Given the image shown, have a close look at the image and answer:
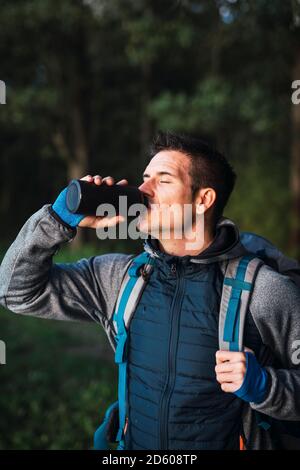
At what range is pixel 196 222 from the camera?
241cm

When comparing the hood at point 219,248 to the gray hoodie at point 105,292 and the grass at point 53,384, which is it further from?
the grass at point 53,384

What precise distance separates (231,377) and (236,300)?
320 millimetres

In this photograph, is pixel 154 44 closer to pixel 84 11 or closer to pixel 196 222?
pixel 84 11

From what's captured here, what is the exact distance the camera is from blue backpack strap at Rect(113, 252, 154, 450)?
2238 mm

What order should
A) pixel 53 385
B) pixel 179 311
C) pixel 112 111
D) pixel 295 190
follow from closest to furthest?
1. pixel 179 311
2. pixel 53 385
3. pixel 295 190
4. pixel 112 111

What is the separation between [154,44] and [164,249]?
8543 mm

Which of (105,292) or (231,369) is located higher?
(105,292)

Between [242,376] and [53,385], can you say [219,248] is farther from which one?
[53,385]

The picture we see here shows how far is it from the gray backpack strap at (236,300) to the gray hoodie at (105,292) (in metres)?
0.04

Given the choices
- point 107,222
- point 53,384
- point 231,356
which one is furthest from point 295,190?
point 231,356

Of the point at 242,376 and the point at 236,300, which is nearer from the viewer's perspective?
the point at 242,376

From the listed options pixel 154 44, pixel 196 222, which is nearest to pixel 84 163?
pixel 154 44

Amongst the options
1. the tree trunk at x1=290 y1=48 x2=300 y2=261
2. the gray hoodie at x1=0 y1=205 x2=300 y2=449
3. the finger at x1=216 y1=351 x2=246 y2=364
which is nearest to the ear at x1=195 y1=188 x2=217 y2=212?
the gray hoodie at x1=0 y1=205 x2=300 y2=449

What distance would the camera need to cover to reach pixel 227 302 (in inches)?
82.0
